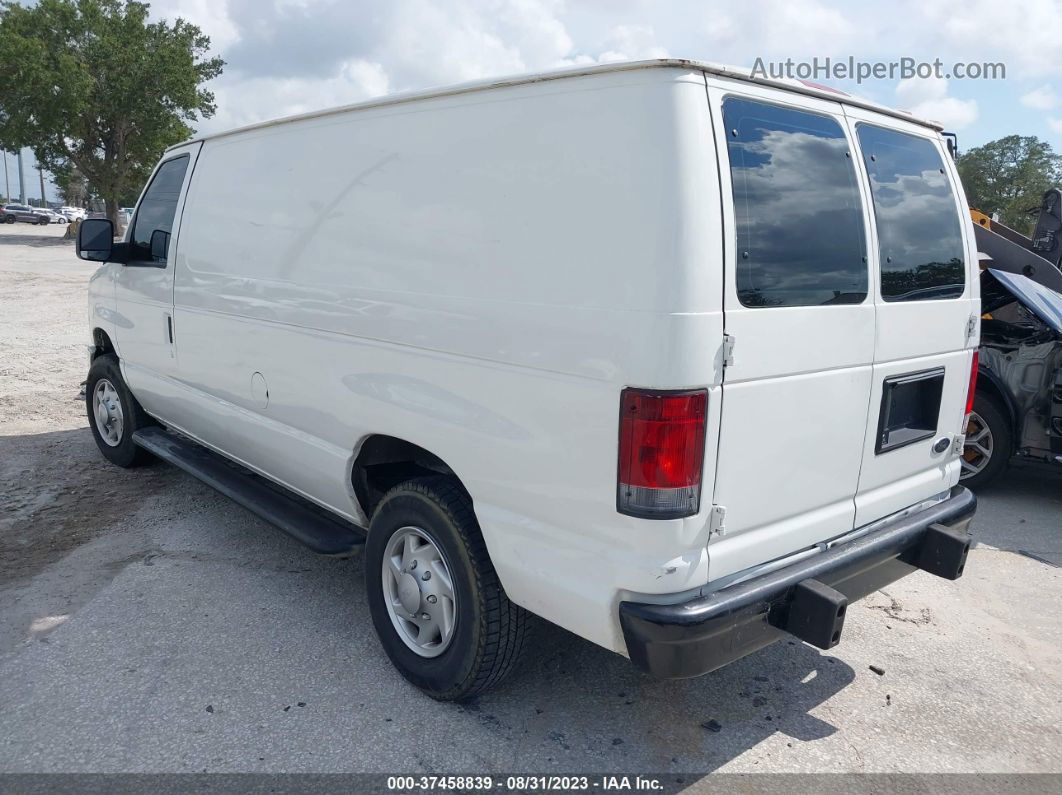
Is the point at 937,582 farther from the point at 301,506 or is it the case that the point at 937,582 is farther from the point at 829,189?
the point at 301,506

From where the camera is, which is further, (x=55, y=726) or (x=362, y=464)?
(x=362, y=464)

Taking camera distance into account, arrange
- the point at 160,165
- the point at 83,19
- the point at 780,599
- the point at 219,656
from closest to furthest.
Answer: the point at 780,599, the point at 219,656, the point at 160,165, the point at 83,19

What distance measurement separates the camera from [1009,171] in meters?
36.1

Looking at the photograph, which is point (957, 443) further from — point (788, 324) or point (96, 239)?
point (96, 239)

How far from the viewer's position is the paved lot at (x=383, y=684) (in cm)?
296

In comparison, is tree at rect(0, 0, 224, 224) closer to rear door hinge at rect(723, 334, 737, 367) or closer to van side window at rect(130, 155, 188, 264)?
van side window at rect(130, 155, 188, 264)

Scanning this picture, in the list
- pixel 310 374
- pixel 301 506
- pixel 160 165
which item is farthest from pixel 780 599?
pixel 160 165

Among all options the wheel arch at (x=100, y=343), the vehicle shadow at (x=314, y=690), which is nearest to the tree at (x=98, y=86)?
the wheel arch at (x=100, y=343)

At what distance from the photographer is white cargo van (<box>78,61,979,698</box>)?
8.00 ft

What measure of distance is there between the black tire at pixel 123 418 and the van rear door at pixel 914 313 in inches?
184

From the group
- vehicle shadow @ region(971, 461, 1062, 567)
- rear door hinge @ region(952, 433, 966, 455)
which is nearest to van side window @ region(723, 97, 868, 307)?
rear door hinge @ region(952, 433, 966, 455)

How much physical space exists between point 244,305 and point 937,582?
388 cm

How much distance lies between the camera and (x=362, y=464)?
3557 millimetres

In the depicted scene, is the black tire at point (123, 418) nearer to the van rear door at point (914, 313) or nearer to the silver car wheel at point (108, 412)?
the silver car wheel at point (108, 412)
